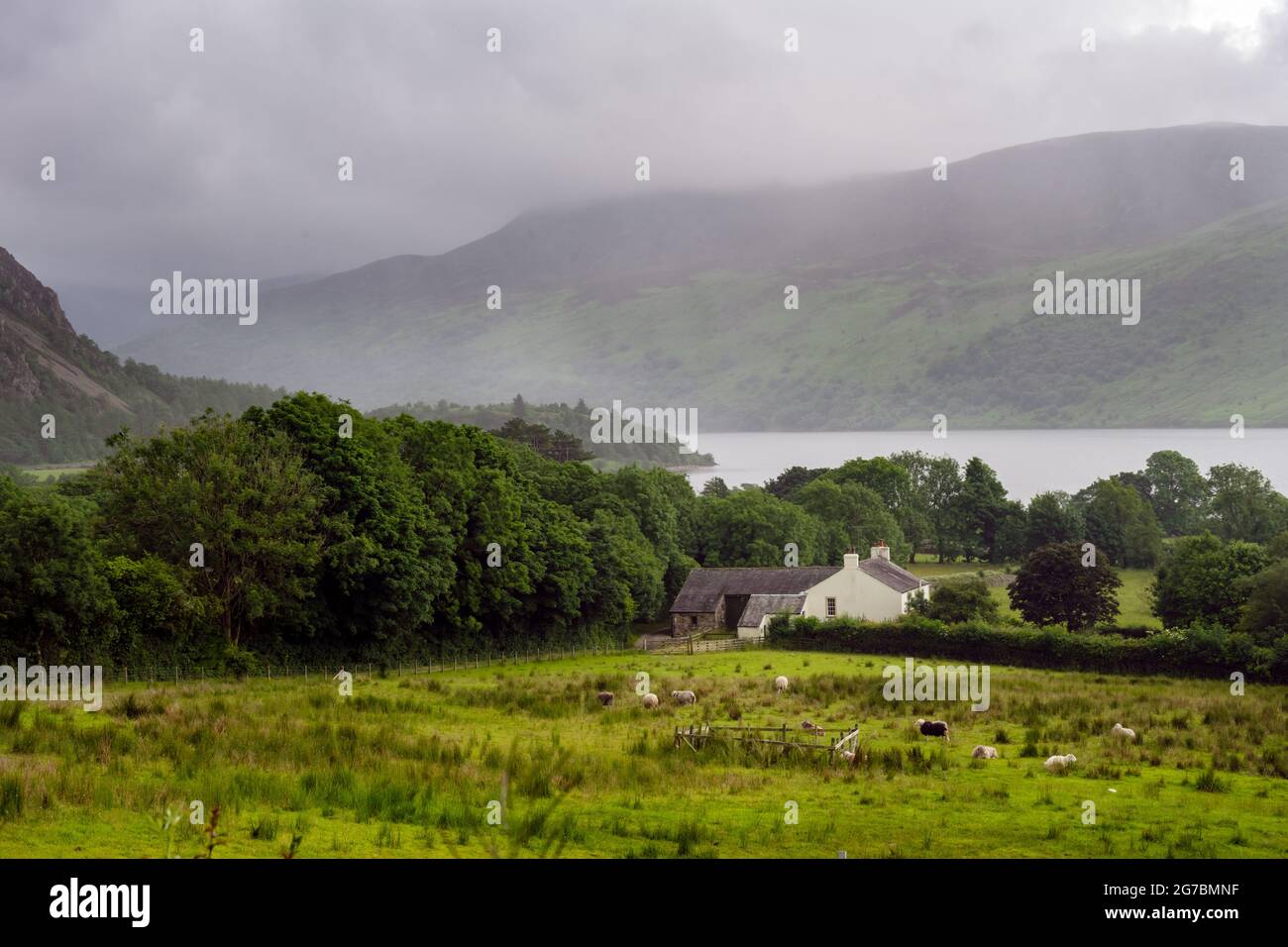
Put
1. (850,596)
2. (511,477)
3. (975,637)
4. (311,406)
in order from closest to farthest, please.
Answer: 1. (311,406)
2. (975,637)
3. (511,477)
4. (850,596)

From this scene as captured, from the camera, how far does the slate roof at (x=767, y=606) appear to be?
69.3m

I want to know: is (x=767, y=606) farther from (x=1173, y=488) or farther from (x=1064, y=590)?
(x=1173, y=488)

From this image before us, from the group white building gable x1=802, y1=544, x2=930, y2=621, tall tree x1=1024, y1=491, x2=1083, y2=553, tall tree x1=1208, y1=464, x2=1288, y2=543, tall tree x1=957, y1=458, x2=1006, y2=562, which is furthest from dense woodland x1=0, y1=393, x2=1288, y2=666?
tall tree x1=957, y1=458, x2=1006, y2=562

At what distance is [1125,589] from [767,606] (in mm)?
42802

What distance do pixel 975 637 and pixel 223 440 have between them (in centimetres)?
3739

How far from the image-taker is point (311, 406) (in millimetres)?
52750

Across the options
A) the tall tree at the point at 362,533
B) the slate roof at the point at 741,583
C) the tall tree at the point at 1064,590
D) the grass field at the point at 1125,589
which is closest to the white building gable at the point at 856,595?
the slate roof at the point at 741,583

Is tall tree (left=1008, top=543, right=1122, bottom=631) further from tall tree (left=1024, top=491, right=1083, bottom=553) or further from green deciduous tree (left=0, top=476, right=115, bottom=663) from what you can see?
green deciduous tree (left=0, top=476, right=115, bottom=663)

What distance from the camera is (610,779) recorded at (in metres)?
22.5

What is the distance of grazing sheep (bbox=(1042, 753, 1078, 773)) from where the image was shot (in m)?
25.7

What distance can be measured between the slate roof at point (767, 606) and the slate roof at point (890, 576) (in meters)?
5.03
